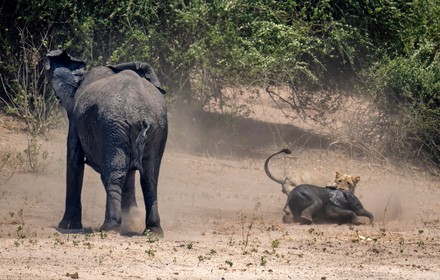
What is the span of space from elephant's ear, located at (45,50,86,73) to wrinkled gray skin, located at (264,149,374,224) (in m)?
3.08

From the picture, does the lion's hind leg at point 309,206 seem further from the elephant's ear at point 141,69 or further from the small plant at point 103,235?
A: the small plant at point 103,235

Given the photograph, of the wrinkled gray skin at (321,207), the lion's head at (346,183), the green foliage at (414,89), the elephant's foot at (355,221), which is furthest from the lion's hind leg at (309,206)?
the green foliage at (414,89)

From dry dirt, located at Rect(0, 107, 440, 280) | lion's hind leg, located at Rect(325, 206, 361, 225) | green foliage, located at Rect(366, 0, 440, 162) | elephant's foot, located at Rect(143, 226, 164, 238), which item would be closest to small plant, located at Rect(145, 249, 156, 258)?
dry dirt, located at Rect(0, 107, 440, 280)

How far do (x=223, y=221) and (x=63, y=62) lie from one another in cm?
276

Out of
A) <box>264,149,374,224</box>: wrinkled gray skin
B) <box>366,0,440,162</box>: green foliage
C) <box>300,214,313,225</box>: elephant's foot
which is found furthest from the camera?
<box>366,0,440,162</box>: green foliage

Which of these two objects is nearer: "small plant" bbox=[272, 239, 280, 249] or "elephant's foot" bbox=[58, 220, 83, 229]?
"small plant" bbox=[272, 239, 280, 249]

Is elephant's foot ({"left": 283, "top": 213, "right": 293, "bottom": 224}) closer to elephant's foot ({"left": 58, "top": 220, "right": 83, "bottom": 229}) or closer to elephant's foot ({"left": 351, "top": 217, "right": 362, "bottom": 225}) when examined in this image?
elephant's foot ({"left": 351, "top": 217, "right": 362, "bottom": 225})

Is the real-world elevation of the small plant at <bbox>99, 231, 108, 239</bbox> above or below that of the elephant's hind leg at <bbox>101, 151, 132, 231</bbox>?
below

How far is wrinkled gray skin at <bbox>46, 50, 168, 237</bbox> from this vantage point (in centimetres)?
1064

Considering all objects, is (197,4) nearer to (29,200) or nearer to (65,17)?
(65,17)

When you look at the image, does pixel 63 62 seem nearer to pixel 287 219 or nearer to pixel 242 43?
pixel 287 219

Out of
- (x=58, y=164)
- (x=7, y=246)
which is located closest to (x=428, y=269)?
(x=7, y=246)

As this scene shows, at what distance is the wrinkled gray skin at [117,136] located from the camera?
10.6 m

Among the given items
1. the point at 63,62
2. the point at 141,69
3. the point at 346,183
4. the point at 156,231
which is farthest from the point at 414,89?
the point at 156,231
